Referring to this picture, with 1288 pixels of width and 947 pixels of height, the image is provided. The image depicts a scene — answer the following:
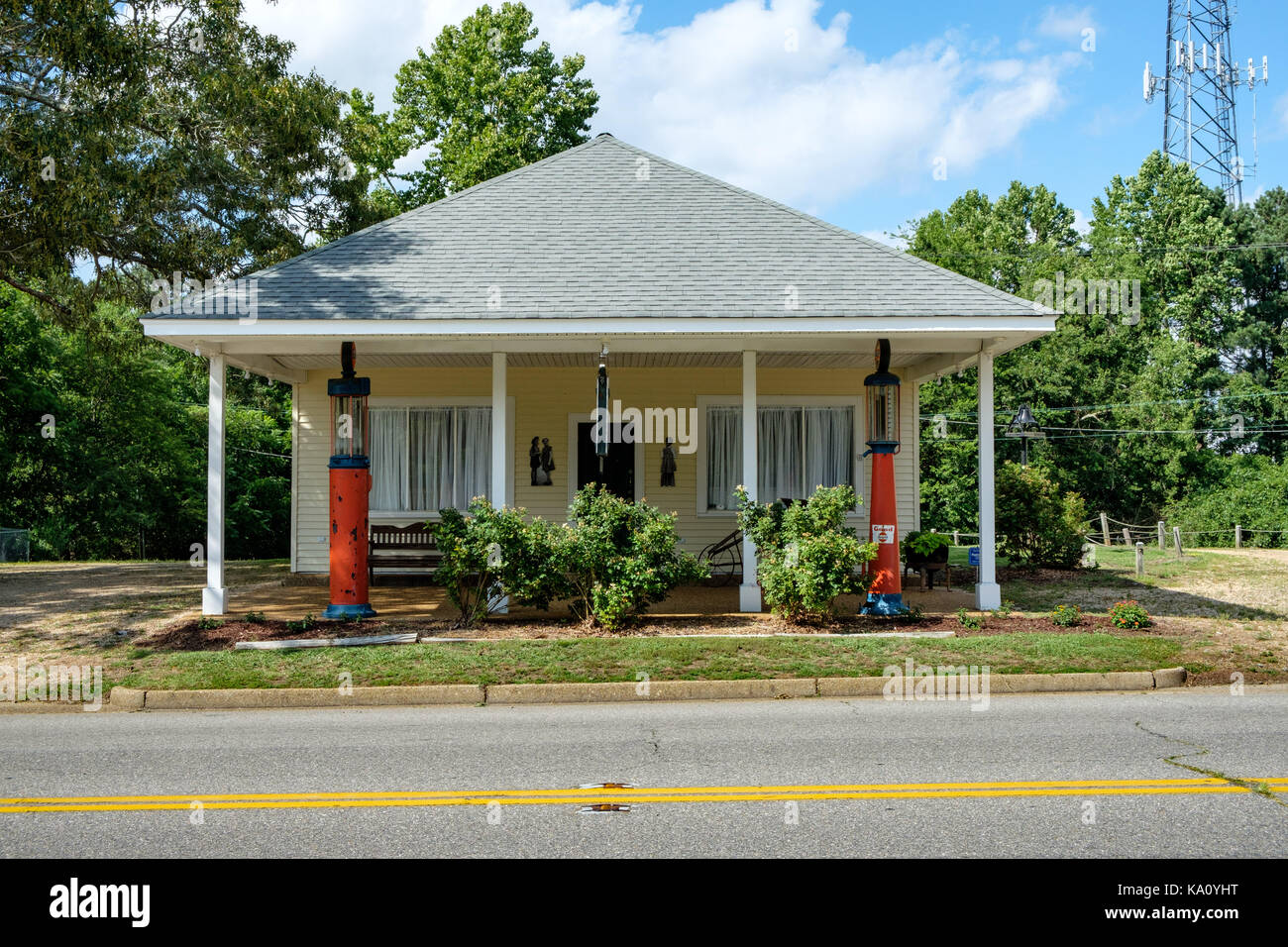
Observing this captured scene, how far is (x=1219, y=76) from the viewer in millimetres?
44312

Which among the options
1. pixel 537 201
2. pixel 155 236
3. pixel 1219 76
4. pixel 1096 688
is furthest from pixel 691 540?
pixel 1219 76

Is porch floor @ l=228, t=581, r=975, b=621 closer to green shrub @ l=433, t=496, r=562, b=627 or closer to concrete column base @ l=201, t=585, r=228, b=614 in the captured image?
concrete column base @ l=201, t=585, r=228, b=614

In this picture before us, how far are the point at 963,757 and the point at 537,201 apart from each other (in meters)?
11.5

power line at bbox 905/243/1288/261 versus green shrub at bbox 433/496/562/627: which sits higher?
power line at bbox 905/243/1288/261

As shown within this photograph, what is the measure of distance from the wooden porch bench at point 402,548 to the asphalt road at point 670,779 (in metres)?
6.82

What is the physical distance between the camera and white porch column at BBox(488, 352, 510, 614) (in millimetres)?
12367

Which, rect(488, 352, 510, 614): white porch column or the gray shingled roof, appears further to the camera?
the gray shingled roof

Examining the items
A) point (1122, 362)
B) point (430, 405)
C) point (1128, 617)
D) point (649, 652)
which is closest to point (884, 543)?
point (1128, 617)

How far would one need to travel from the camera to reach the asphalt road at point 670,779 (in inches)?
194

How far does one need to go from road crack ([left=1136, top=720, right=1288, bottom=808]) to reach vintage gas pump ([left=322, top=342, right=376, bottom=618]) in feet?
29.0

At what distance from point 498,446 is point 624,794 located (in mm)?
7387

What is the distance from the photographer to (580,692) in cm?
915

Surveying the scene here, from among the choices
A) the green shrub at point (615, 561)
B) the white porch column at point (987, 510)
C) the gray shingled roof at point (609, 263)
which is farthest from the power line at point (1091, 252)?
the green shrub at point (615, 561)

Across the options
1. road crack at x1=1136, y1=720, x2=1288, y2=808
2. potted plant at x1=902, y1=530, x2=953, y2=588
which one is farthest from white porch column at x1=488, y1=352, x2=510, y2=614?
road crack at x1=1136, y1=720, x2=1288, y2=808
